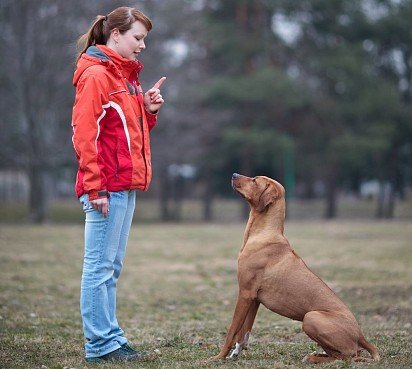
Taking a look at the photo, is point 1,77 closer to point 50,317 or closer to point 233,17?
point 233,17

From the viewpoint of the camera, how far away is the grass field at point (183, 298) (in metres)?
5.64

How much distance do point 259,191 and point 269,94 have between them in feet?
77.4

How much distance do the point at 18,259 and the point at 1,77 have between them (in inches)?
519

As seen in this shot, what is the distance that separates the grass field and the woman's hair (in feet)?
7.28

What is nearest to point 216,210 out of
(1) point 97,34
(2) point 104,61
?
(1) point 97,34

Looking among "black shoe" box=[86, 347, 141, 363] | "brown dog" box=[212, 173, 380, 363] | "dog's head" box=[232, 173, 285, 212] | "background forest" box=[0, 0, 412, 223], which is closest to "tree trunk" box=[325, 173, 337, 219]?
"background forest" box=[0, 0, 412, 223]

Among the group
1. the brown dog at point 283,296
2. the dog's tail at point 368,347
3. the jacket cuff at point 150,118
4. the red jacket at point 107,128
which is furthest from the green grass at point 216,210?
the dog's tail at point 368,347

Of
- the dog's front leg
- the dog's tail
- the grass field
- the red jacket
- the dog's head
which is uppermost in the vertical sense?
the red jacket

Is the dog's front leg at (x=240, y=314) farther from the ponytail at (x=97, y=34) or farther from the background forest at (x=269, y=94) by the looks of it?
the background forest at (x=269, y=94)

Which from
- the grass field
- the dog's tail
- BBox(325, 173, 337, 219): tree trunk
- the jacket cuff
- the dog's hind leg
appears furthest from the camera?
BBox(325, 173, 337, 219): tree trunk

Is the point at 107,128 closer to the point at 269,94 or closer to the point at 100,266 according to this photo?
the point at 100,266

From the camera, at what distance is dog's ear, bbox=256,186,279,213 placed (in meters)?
5.53

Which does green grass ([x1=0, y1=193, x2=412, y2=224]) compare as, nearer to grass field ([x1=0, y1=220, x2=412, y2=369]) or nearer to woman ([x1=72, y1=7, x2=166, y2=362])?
grass field ([x1=0, y1=220, x2=412, y2=369])

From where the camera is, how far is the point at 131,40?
5.09 meters
